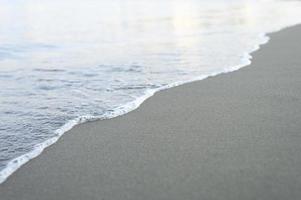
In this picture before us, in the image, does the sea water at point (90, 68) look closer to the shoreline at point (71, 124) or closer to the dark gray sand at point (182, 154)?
the shoreline at point (71, 124)

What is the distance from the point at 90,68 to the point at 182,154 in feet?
17.0

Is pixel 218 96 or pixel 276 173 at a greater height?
pixel 218 96

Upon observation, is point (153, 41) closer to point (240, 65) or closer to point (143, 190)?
point (240, 65)

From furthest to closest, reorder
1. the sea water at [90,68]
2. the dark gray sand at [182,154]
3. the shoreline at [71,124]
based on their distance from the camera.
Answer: the sea water at [90,68]
the shoreline at [71,124]
the dark gray sand at [182,154]

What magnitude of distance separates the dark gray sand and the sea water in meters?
0.38

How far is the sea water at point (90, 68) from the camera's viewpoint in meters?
5.75

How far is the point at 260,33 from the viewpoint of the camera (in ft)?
49.9

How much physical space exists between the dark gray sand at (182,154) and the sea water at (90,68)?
1.23ft

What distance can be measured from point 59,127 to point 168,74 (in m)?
3.60

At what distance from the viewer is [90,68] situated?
939 centimetres

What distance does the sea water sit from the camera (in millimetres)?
5750

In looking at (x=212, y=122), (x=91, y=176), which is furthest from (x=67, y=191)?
(x=212, y=122)

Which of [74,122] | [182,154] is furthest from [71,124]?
[182,154]

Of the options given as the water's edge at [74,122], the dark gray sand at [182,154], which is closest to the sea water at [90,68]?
the water's edge at [74,122]
